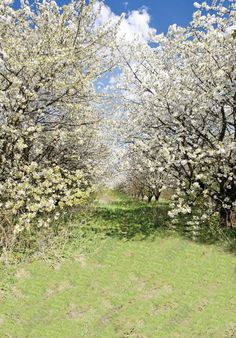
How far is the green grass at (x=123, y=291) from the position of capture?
872cm

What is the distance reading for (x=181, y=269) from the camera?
1181cm

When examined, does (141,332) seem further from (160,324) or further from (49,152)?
(49,152)

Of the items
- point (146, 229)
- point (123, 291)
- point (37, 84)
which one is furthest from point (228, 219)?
point (37, 84)

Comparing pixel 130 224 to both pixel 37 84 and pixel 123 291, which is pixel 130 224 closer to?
pixel 123 291

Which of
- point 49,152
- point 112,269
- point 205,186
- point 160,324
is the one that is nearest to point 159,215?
point 205,186

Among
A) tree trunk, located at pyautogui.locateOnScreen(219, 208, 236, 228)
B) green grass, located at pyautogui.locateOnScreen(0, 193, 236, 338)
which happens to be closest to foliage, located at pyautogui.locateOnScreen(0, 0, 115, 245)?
green grass, located at pyautogui.locateOnScreen(0, 193, 236, 338)

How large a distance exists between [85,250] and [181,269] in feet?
10.3

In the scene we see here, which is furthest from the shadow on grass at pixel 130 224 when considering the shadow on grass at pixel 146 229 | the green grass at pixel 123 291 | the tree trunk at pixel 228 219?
the tree trunk at pixel 228 219

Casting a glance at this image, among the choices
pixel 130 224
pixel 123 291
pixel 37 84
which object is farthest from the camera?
pixel 130 224

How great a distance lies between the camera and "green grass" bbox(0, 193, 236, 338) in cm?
872

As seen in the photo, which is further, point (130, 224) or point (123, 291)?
point (130, 224)

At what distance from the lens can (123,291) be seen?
34.1ft

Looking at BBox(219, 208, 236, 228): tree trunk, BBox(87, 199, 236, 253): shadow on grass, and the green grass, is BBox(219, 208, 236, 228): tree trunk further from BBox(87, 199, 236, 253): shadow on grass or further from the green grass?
the green grass

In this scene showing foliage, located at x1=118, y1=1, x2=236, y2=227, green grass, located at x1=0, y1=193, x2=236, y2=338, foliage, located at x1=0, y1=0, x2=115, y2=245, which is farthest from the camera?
foliage, located at x1=118, y1=1, x2=236, y2=227
